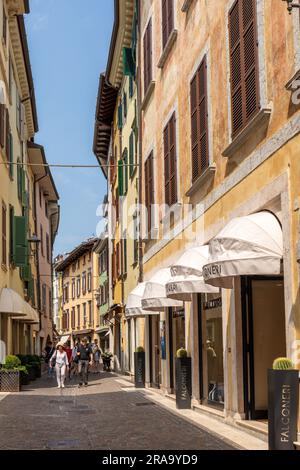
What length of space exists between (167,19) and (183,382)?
355 inches

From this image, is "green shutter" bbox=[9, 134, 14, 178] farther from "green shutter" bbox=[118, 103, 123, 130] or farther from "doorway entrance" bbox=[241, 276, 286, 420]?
"doorway entrance" bbox=[241, 276, 286, 420]

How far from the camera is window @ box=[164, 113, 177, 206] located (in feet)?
59.3

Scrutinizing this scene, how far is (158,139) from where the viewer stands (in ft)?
68.3

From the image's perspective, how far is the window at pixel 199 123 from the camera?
1465 cm

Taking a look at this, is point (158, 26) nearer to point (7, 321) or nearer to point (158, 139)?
point (158, 139)

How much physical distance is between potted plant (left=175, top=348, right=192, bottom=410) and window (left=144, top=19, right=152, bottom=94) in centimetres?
972

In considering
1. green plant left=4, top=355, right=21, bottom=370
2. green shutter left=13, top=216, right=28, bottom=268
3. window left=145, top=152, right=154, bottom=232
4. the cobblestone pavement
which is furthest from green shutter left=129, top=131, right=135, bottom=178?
the cobblestone pavement

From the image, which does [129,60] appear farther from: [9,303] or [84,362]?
[84,362]

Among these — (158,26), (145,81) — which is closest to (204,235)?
(158,26)

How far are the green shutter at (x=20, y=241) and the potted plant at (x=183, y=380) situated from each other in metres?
13.2

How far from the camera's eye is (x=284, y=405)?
339 inches

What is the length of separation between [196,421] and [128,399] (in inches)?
229

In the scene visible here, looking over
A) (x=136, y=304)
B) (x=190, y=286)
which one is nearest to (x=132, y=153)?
(x=136, y=304)

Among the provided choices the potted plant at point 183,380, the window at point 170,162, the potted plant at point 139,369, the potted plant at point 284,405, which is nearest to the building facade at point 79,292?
the potted plant at point 139,369
